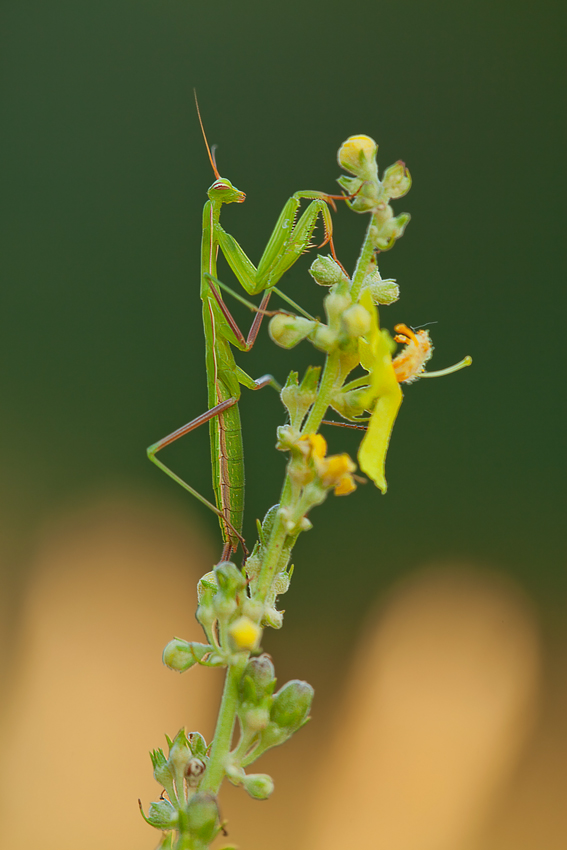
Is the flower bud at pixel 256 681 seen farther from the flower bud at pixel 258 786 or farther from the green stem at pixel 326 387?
the green stem at pixel 326 387

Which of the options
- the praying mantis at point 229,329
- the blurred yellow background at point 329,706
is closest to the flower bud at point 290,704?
the praying mantis at point 229,329

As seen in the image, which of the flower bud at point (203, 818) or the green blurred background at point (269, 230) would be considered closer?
the flower bud at point (203, 818)

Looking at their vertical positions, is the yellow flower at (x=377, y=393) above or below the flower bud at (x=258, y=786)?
above

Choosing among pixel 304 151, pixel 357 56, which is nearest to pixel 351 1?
pixel 357 56

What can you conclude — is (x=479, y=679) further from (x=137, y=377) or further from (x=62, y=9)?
(x=62, y=9)

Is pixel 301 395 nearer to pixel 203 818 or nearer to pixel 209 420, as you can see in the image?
pixel 203 818

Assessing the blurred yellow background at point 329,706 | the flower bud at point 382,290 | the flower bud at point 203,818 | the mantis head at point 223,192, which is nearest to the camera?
the flower bud at point 203,818

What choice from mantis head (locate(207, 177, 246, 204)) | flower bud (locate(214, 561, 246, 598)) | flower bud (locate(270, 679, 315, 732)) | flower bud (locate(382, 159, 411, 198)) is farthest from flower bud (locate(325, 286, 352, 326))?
mantis head (locate(207, 177, 246, 204))

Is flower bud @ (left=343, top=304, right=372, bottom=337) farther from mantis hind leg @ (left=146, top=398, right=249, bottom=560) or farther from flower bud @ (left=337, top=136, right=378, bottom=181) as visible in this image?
mantis hind leg @ (left=146, top=398, right=249, bottom=560)
